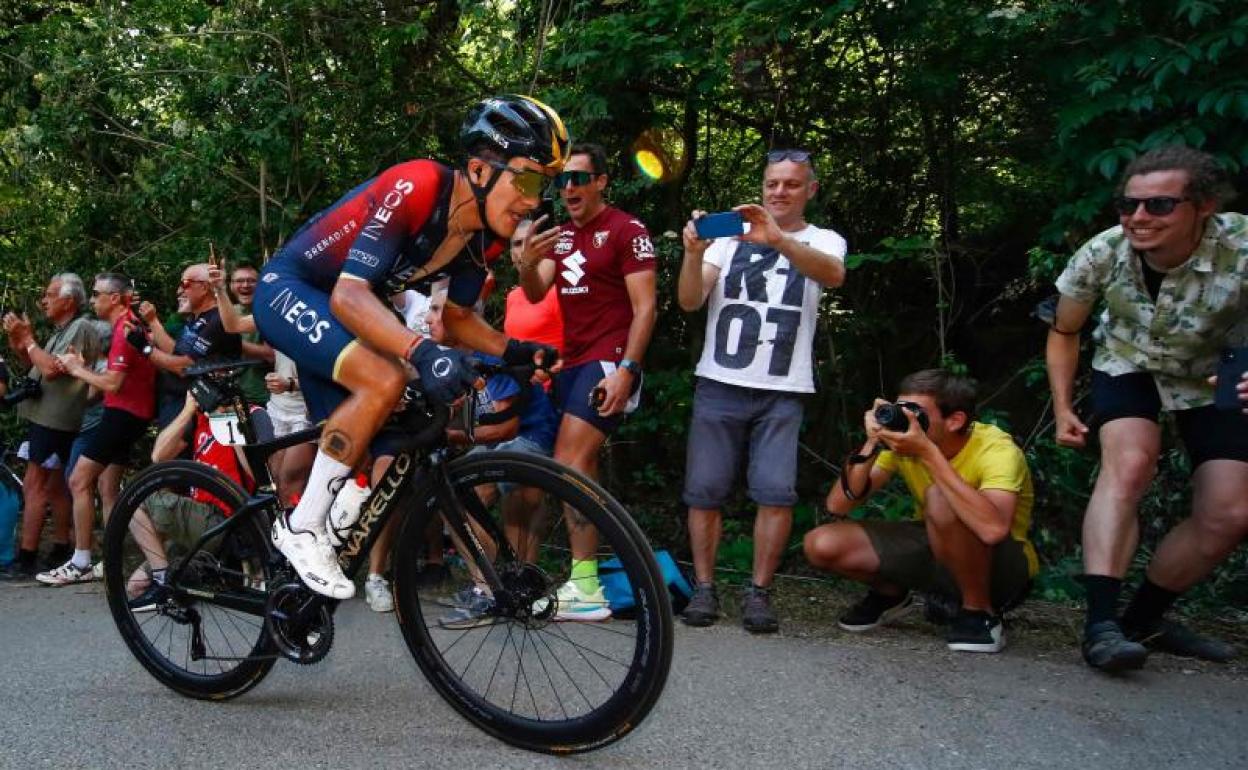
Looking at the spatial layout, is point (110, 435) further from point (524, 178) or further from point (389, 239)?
point (524, 178)

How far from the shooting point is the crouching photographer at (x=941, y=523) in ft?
13.8

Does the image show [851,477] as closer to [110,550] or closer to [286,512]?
[286,512]

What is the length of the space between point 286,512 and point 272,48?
540 cm

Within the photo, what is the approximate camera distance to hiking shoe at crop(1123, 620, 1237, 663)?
4.03 m

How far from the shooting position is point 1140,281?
4023 mm

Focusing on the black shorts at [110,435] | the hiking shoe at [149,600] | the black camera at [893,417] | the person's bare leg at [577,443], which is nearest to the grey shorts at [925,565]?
the black camera at [893,417]

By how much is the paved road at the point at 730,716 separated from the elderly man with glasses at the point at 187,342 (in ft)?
6.71

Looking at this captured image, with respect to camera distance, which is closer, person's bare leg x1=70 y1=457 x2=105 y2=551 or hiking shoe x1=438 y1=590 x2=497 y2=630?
hiking shoe x1=438 y1=590 x2=497 y2=630

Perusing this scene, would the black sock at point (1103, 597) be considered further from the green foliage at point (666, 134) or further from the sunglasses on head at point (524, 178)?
the sunglasses on head at point (524, 178)

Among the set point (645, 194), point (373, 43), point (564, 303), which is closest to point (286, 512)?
point (564, 303)

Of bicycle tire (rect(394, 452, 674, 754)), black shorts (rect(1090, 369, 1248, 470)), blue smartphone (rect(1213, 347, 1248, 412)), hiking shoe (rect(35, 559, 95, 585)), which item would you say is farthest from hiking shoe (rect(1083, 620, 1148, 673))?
hiking shoe (rect(35, 559, 95, 585))

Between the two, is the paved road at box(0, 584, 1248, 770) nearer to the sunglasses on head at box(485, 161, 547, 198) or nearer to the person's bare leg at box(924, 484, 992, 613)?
the person's bare leg at box(924, 484, 992, 613)

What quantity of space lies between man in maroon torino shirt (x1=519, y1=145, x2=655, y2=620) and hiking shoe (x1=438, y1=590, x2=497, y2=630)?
5.50ft

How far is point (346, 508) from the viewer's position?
3.24 metres
